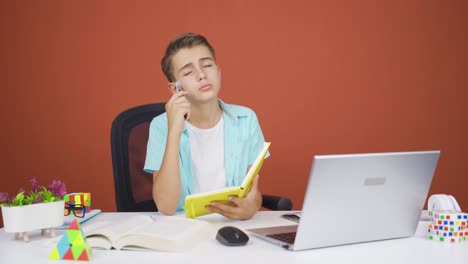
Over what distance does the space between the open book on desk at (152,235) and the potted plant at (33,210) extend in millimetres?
93

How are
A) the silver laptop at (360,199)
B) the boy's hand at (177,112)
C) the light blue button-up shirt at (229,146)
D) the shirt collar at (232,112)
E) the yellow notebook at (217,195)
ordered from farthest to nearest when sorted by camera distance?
1. the shirt collar at (232,112)
2. the light blue button-up shirt at (229,146)
3. the boy's hand at (177,112)
4. the yellow notebook at (217,195)
5. the silver laptop at (360,199)

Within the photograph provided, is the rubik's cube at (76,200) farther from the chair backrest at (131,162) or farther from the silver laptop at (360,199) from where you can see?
the silver laptop at (360,199)

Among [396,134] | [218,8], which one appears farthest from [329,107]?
[218,8]

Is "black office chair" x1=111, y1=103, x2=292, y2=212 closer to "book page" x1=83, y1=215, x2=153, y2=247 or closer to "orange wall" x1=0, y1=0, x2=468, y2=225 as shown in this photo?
"book page" x1=83, y1=215, x2=153, y2=247

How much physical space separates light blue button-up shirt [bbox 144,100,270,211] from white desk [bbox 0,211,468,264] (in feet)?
2.41

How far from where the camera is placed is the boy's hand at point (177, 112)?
1892mm

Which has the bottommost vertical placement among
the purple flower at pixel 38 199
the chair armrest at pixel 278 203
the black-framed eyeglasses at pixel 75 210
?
the chair armrest at pixel 278 203

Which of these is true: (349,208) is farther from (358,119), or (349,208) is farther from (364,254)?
(358,119)

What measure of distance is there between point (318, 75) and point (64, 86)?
5.00 feet

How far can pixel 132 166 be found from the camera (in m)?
2.09

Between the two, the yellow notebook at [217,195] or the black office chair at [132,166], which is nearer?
the yellow notebook at [217,195]

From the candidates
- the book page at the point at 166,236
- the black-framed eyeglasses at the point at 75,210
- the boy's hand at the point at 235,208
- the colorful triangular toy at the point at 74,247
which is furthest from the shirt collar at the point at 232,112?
the colorful triangular toy at the point at 74,247

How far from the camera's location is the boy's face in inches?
77.7

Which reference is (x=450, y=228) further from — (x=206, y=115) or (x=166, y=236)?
(x=206, y=115)
